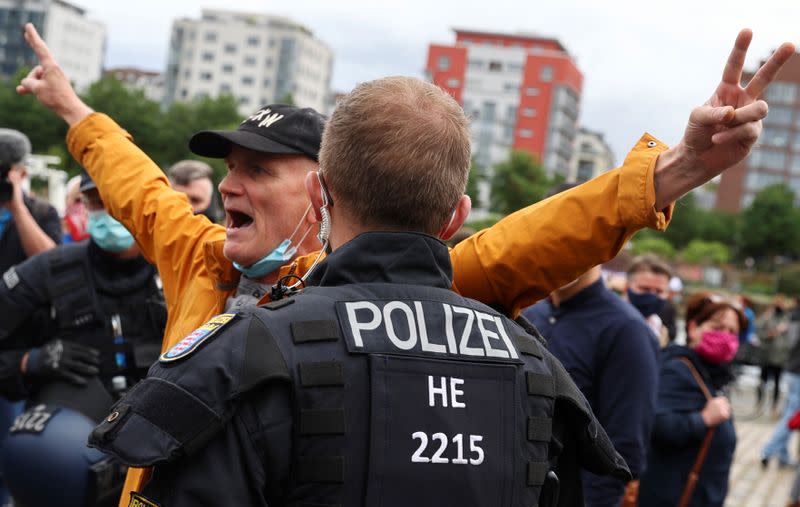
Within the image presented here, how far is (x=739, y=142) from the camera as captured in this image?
2.12 metres

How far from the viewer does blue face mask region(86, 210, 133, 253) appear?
483 centimetres

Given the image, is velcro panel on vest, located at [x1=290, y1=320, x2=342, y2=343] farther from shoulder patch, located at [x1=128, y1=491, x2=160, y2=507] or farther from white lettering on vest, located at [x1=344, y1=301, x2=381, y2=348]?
shoulder patch, located at [x1=128, y1=491, x2=160, y2=507]

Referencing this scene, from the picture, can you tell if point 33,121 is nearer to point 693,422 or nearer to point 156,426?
point 693,422

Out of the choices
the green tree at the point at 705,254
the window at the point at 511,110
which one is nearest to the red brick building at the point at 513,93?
the window at the point at 511,110

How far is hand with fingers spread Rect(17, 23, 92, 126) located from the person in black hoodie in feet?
12.3

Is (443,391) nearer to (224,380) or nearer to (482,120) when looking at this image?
(224,380)

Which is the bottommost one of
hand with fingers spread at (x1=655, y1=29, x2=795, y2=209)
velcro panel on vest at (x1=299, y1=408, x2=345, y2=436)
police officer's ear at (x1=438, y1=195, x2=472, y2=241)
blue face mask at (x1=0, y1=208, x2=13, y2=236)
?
blue face mask at (x1=0, y1=208, x2=13, y2=236)

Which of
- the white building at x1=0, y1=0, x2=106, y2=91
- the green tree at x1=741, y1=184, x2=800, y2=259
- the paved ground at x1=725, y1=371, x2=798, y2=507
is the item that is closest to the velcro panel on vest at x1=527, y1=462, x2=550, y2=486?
the paved ground at x1=725, y1=371, x2=798, y2=507

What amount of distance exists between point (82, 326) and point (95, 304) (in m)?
0.12

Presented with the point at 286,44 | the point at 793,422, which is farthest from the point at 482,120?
the point at 793,422

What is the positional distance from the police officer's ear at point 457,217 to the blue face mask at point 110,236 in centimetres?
279

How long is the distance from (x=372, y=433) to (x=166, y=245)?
1538 mm

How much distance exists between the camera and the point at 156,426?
1.92m

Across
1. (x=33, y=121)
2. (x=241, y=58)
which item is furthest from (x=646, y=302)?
(x=241, y=58)
